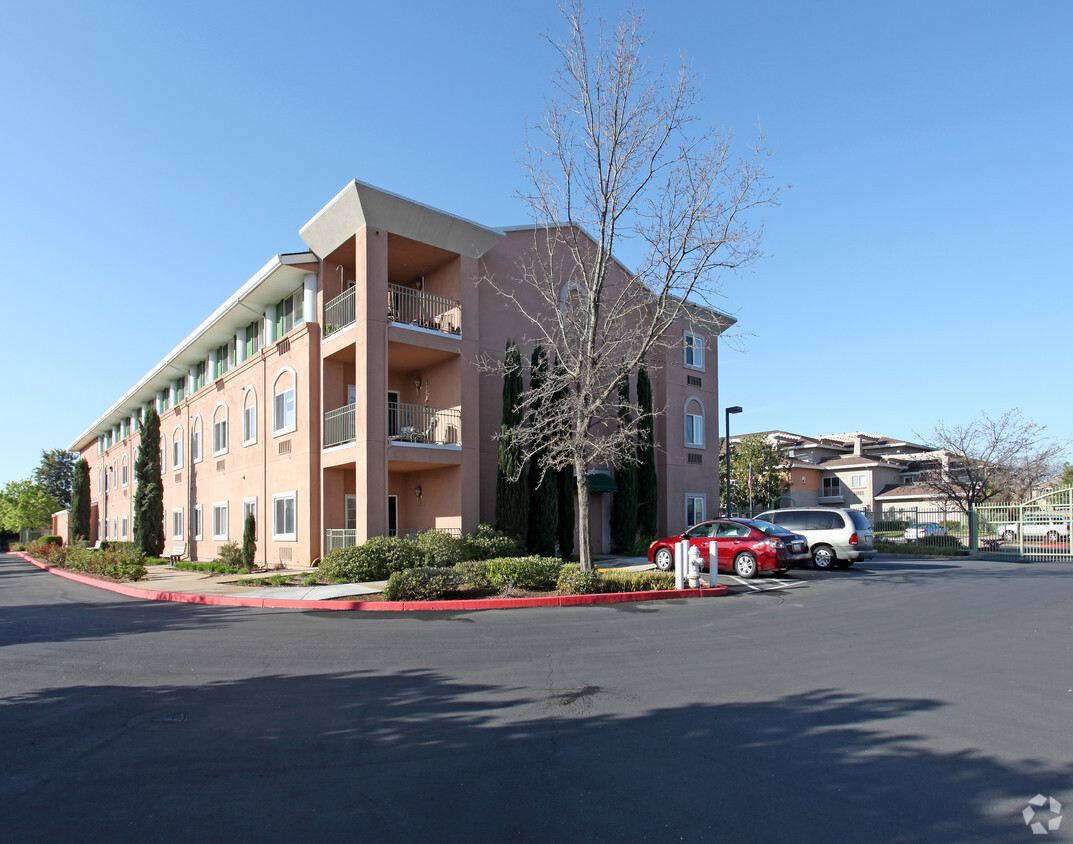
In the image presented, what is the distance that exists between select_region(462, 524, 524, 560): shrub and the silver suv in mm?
8302

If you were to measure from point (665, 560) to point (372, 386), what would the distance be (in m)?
9.14

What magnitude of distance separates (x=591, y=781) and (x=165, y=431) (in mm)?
39166

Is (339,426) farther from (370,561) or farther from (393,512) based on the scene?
(370,561)

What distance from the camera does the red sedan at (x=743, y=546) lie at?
1825 cm

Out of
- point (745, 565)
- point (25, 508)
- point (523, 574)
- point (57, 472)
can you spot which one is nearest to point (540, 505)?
point (745, 565)

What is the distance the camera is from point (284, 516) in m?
23.5

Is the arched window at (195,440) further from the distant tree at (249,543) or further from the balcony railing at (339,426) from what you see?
the balcony railing at (339,426)

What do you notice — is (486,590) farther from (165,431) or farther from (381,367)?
(165,431)

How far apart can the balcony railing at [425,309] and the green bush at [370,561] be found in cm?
685

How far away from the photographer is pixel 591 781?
15.8ft

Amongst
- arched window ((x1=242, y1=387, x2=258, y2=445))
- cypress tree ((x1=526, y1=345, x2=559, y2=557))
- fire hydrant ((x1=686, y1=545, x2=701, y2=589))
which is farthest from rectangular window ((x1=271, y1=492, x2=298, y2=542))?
fire hydrant ((x1=686, y1=545, x2=701, y2=589))

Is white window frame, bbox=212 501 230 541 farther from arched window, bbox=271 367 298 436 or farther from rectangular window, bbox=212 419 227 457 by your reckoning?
arched window, bbox=271 367 298 436

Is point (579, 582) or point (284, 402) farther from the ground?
point (284, 402)

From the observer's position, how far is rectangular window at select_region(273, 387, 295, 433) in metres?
23.4
